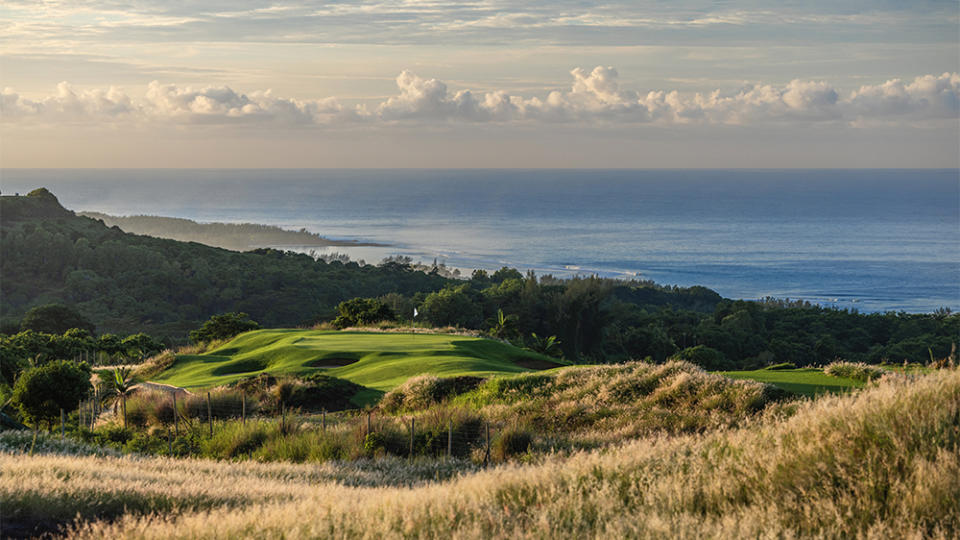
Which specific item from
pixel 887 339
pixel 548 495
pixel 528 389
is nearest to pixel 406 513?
pixel 548 495

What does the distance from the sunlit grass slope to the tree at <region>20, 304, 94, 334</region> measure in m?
→ 35.5

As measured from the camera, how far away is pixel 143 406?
20.3 metres

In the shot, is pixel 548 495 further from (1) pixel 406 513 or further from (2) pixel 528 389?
Result: (2) pixel 528 389

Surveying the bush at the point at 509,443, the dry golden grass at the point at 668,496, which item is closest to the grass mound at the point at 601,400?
the bush at the point at 509,443

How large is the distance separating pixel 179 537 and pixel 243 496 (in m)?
2.22

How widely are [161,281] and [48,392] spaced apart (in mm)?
80573

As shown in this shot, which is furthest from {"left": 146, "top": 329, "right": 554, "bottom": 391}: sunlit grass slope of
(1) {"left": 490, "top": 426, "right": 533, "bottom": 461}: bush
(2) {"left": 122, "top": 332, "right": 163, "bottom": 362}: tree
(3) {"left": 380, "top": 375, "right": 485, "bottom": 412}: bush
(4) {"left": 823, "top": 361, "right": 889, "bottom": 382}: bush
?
(2) {"left": 122, "top": 332, "right": 163, "bottom": 362}: tree

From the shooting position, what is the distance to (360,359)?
2698 cm

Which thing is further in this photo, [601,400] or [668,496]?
[601,400]

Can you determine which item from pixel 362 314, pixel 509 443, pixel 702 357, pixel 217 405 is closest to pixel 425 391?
pixel 217 405

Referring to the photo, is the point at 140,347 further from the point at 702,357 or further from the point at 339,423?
the point at 339,423

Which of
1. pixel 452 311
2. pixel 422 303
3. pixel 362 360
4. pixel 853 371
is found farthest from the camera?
pixel 422 303

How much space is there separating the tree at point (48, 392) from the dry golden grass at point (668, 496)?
11304 mm

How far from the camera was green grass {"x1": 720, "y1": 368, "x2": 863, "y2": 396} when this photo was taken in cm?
1566
